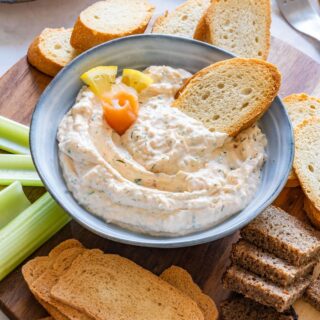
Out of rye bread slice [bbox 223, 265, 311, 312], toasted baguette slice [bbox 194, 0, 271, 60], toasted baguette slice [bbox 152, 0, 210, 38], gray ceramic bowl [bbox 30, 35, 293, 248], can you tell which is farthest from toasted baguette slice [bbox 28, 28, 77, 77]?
rye bread slice [bbox 223, 265, 311, 312]

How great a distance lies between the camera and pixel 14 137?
3.85m

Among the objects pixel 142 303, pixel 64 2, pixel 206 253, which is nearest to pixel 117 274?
pixel 142 303

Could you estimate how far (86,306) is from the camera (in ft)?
10.3

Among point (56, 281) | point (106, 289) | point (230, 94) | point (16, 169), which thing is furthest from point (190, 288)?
point (16, 169)

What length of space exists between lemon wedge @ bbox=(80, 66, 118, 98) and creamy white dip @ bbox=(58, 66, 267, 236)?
0.07 meters

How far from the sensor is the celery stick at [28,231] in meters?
3.38

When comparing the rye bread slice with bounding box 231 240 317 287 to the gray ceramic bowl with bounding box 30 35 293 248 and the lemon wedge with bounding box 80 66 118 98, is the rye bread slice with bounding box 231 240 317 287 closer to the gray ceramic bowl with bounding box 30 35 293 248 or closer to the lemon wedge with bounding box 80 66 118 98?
the gray ceramic bowl with bounding box 30 35 293 248

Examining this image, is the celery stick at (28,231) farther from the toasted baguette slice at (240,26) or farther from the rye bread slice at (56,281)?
the toasted baguette slice at (240,26)

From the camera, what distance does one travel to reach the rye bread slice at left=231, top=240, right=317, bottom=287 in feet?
10.6

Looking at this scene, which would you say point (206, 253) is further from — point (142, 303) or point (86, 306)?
point (86, 306)

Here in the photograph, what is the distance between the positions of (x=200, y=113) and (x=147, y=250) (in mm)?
787

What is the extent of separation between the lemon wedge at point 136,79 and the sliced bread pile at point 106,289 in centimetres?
92

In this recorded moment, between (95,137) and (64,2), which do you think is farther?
(64,2)

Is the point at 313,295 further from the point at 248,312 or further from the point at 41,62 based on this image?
the point at 41,62
